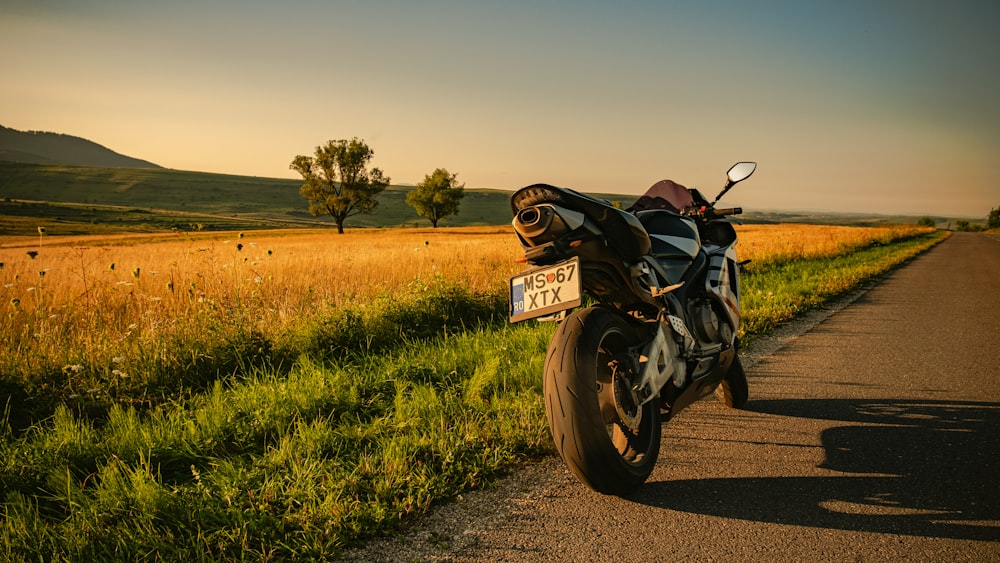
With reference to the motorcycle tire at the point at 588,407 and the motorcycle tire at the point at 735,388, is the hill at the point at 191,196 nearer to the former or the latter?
the motorcycle tire at the point at 735,388

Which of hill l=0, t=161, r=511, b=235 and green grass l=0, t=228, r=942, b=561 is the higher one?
hill l=0, t=161, r=511, b=235

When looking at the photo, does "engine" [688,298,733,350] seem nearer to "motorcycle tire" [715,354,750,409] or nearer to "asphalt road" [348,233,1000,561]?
"motorcycle tire" [715,354,750,409]

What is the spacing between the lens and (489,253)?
537 inches

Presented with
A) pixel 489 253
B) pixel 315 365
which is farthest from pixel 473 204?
pixel 315 365

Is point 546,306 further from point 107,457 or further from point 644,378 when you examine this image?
point 107,457

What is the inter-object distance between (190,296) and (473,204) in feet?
458

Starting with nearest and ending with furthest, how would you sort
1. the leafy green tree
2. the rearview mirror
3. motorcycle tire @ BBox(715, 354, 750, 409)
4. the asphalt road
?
1. the asphalt road
2. the rearview mirror
3. motorcycle tire @ BBox(715, 354, 750, 409)
4. the leafy green tree

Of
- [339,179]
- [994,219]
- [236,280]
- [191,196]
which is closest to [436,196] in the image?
[339,179]

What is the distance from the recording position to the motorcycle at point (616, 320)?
252cm

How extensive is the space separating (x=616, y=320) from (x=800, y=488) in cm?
128

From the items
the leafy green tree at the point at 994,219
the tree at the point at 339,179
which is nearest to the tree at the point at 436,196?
the tree at the point at 339,179

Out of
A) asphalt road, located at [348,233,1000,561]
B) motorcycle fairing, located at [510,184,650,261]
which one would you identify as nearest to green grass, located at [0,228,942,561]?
asphalt road, located at [348,233,1000,561]

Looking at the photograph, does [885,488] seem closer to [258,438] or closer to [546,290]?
[546,290]

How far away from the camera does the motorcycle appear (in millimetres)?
2523
